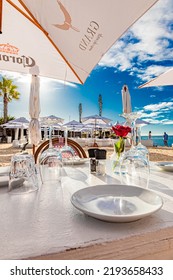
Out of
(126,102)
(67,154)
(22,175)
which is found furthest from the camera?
(126,102)

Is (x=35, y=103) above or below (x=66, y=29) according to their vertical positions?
below

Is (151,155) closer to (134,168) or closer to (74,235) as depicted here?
(134,168)

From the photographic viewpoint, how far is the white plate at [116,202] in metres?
0.60

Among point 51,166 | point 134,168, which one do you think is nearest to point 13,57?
point 51,166

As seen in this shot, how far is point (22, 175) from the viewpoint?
1.09 m

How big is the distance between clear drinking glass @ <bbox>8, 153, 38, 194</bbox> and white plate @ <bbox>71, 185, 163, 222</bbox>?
345mm

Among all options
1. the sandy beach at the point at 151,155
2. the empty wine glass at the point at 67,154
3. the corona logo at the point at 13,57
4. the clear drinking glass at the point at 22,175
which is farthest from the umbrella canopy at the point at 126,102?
the sandy beach at the point at 151,155

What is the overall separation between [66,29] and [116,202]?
1.75 metres

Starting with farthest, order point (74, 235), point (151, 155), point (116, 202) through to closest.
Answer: point (151, 155) < point (116, 202) < point (74, 235)

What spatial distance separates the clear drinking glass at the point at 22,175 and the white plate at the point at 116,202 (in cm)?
35

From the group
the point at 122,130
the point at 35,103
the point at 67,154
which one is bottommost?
the point at 67,154

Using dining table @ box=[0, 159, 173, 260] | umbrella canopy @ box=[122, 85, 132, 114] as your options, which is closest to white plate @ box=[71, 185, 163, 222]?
dining table @ box=[0, 159, 173, 260]

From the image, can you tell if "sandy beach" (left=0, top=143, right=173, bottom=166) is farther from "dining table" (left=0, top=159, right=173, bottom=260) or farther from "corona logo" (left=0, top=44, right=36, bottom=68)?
"dining table" (left=0, top=159, right=173, bottom=260)

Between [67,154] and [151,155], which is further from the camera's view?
[151,155]
